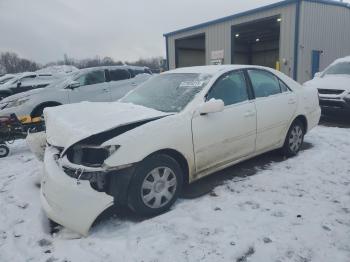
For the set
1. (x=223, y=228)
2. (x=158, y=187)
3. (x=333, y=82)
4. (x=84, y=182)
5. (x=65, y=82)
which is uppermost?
(x=65, y=82)

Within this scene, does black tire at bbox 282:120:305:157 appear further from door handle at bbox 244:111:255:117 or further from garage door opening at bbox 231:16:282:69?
garage door opening at bbox 231:16:282:69

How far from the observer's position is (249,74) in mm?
4496

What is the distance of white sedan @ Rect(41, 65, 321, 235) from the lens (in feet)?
9.50

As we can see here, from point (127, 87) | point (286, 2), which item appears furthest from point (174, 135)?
point (286, 2)

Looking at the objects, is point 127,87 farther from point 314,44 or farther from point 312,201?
point 314,44

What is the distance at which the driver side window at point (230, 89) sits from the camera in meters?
3.97

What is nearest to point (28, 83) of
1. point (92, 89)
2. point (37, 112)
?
point (92, 89)

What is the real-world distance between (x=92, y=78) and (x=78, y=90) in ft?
2.16

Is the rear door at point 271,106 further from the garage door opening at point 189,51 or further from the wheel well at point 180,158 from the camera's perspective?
the garage door opening at point 189,51

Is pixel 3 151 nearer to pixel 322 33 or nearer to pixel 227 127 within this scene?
pixel 227 127

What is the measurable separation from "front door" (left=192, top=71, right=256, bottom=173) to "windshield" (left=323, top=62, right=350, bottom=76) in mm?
6086

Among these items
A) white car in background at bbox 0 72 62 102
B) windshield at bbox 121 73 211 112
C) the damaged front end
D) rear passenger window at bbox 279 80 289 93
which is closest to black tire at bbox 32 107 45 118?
windshield at bbox 121 73 211 112

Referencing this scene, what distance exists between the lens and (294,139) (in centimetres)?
513

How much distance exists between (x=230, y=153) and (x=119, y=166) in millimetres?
1668
